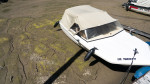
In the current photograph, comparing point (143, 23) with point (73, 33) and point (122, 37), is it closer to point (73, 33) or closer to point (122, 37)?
point (122, 37)

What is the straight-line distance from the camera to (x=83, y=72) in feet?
16.1

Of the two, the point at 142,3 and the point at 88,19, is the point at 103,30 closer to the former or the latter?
the point at 88,19

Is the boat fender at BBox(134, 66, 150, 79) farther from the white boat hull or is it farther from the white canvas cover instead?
the white canvas cover

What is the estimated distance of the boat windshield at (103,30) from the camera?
5.32 meters

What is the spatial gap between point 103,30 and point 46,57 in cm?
334

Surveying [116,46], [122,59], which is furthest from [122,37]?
[122,59]

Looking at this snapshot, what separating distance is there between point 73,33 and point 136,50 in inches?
124

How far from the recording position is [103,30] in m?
5.52

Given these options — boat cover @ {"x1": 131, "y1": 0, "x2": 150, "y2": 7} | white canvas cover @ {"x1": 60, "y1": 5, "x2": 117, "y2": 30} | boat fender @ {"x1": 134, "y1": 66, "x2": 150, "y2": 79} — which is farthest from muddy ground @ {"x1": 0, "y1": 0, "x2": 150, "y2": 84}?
white canvas cover @ {"x1": 60, "y1": 5, "x2": 117, "y2": 30}

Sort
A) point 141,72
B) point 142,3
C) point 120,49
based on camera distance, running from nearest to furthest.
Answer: point 141,72
point 120,49
point 142,3

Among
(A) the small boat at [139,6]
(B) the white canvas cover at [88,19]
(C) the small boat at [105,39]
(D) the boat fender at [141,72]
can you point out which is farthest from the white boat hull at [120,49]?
(A) the small boat at [139,6]

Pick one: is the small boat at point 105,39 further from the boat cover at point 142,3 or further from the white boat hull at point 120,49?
the boat cover at point 142,3

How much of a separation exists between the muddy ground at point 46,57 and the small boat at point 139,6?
619 millimetres

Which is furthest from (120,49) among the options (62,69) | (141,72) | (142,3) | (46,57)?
(142,3)
